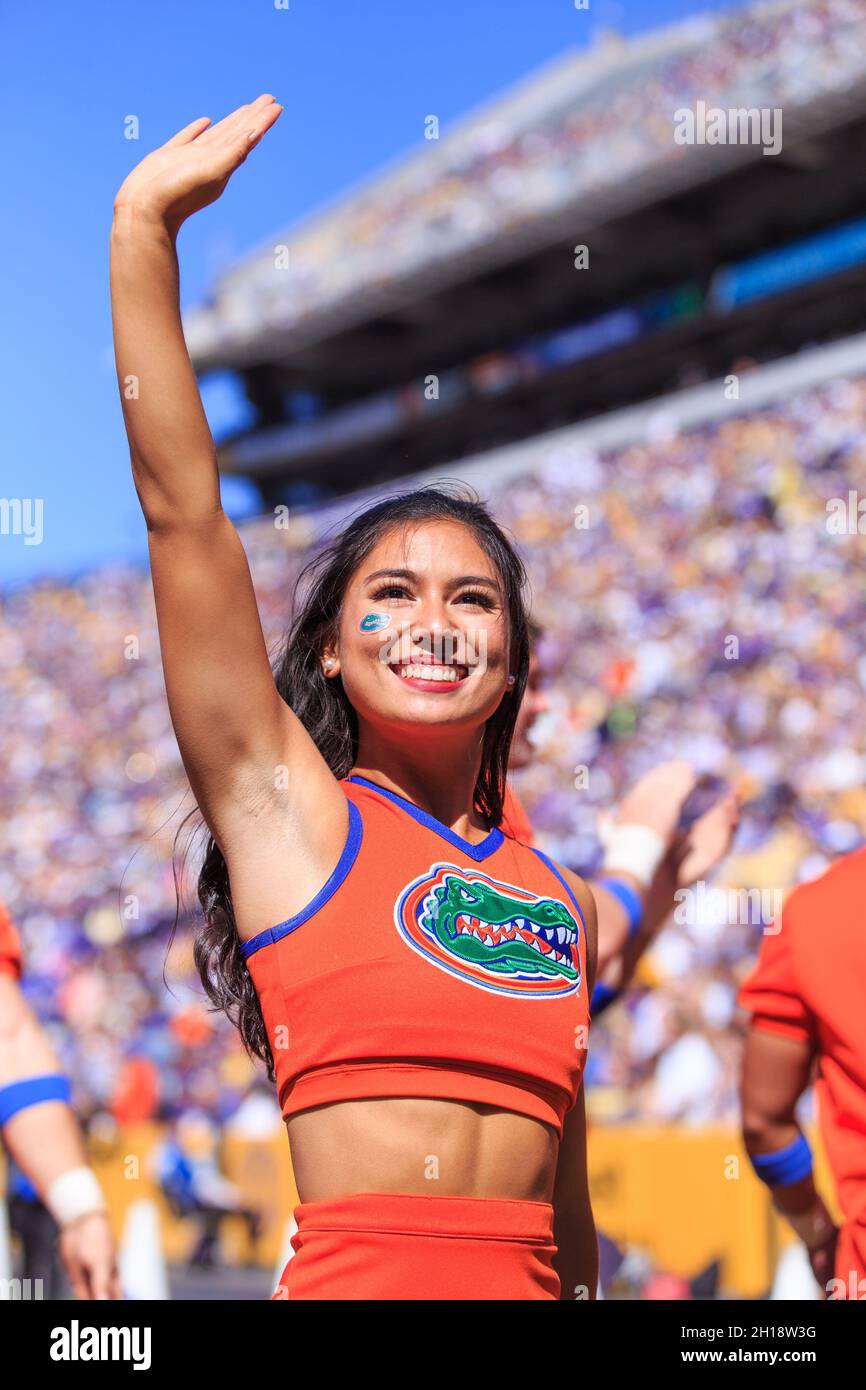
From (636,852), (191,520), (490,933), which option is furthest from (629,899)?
(191,520)

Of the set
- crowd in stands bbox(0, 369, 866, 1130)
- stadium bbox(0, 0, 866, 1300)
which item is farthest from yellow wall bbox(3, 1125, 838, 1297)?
crowd in stands bbox(0, 369, 866, 1130)

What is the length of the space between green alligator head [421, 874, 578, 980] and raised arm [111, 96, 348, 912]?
0.15 metres

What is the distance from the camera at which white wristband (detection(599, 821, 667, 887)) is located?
2.66 meters

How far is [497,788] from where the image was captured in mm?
2008

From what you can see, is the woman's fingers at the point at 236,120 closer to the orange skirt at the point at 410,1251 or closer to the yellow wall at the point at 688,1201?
the orange skirt at the point at 410,1251

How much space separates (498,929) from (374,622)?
1.24 feet

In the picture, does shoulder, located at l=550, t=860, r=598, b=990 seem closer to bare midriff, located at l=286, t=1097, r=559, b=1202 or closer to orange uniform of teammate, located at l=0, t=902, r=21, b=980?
bare midriff, located at l=286, t=1097, r=559, b=1202

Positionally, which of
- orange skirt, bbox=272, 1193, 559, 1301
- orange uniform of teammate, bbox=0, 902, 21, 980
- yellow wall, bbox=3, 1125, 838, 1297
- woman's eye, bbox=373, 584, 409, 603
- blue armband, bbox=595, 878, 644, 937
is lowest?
yellow wall, bbox=3, 1125, 838, 1297

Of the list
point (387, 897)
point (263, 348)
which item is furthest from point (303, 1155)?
point (263, 348)

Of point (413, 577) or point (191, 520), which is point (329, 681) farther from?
point (191, 520)

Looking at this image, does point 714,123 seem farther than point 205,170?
Yes

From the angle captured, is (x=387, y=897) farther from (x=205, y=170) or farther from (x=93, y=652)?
(x=93, y=652)
